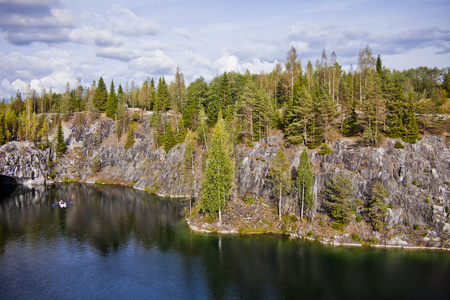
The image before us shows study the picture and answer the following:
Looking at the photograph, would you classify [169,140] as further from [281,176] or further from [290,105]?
[281,176]

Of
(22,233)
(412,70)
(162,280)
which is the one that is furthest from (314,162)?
(412,70)

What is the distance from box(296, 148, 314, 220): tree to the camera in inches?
2530

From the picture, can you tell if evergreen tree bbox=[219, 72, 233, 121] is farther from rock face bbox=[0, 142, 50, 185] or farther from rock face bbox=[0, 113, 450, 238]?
rock face bbox=[0, 142, 50, 185]

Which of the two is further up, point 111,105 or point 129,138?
point 111,105

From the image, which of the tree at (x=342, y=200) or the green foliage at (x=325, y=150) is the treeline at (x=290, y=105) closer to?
the green foliage at (x=325, y=150)

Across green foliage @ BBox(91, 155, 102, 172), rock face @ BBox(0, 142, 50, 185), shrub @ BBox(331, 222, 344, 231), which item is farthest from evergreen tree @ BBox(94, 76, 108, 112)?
shrub @ BBox(331, 222, 344, 231)

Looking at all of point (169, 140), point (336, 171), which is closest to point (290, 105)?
point (336, 171)

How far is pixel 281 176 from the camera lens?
6719cm

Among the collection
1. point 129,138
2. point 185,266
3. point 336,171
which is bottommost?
point 185,266

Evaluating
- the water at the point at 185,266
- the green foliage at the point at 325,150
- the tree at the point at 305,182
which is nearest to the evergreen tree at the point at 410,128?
the green foliage at the point at 325,150

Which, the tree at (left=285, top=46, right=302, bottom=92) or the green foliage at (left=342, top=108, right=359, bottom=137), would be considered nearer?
the green foliage at (left=342, top=108, right=359, bottom=137)

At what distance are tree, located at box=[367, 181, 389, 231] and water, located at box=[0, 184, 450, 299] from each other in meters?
6.31

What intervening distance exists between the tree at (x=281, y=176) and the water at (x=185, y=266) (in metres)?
11.3

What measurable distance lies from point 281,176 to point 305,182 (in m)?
5.43
